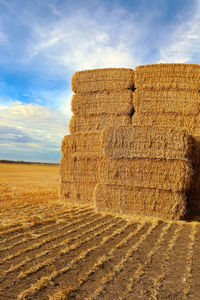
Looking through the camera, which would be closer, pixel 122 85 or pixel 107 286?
pixel 107 286

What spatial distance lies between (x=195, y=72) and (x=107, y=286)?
260 inches

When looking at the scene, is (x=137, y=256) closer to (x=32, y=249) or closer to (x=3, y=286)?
(x=32, y=249)

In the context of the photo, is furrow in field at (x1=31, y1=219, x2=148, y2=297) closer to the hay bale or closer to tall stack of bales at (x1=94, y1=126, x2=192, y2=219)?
tall stack of bales at (x1=94, y1=126, x2=192, y2=219)

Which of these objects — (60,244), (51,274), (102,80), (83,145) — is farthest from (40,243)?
(102,80)

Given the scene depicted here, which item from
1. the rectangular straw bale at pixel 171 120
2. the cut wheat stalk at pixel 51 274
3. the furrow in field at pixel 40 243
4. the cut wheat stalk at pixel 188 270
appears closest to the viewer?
the cut wheat stalk at pixel 51 274

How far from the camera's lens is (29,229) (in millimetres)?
4945

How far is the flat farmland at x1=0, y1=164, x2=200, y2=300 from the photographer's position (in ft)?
9.01

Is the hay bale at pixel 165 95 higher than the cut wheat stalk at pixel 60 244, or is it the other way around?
the hay bale at pixel 165 95

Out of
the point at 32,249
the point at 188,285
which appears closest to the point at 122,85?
the point at 32,249

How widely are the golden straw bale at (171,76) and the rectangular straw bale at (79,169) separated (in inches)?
116

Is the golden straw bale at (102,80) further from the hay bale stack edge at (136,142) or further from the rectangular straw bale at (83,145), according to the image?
the rectangular straw bale at (83,145)

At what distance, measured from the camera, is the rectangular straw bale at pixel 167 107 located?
24.3 ft

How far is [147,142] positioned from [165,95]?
1.97 meters

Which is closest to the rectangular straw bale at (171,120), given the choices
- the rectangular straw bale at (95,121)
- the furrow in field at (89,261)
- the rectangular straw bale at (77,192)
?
the rectangular straw bale at (95,121)
